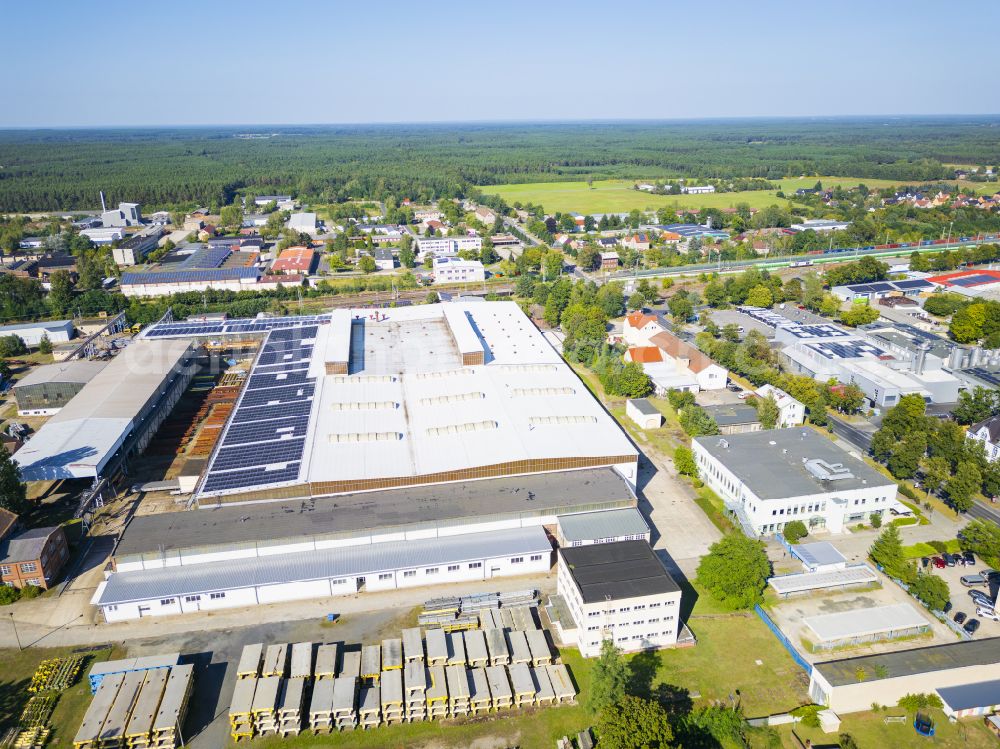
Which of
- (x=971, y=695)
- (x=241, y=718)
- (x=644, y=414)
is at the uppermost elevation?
(x=644, y=414)

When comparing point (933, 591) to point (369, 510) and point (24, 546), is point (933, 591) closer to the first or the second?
point (369, 510)

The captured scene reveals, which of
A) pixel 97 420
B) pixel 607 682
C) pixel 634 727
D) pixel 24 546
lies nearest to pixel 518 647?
pixel 607 682

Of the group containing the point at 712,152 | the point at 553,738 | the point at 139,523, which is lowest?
the point at 553,738

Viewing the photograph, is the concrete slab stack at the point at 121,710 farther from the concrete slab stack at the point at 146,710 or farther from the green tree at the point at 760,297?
the green tree at the point at 760,297

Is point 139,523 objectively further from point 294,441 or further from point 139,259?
point 139,259

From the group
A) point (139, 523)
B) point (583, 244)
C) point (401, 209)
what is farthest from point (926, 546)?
point (401, 209)

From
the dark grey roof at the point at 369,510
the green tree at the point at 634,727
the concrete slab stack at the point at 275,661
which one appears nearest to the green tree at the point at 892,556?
the dark grey roof at the point at 369,510

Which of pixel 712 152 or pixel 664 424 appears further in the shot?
pixel 712 152
